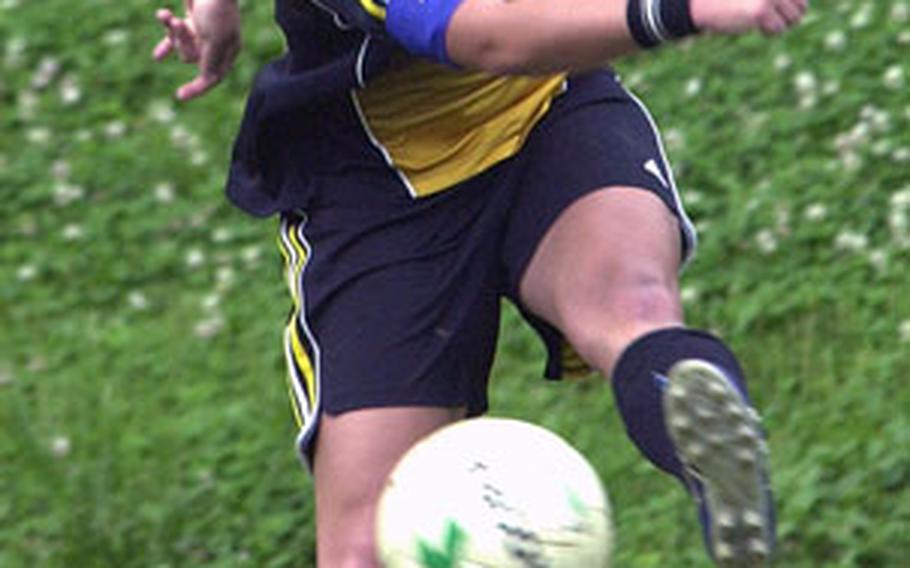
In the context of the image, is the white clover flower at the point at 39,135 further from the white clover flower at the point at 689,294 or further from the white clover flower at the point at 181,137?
the white clover flower at the point at 689,294

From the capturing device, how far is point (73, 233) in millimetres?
7871

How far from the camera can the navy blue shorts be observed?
16.2 feet

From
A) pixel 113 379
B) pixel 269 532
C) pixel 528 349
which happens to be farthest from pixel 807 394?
pixel 113 379

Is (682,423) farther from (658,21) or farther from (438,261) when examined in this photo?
(438,261)

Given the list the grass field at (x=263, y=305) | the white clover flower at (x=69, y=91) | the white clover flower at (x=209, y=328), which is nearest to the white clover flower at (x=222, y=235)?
the grass field at (x=263, y=305)

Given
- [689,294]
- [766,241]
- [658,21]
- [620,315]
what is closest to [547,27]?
[658,21]

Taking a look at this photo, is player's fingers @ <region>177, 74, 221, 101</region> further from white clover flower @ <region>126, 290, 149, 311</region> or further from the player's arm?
white clover flower @ <region>126, 290, 149, 311</region>

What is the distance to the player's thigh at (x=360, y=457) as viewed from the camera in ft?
16.0

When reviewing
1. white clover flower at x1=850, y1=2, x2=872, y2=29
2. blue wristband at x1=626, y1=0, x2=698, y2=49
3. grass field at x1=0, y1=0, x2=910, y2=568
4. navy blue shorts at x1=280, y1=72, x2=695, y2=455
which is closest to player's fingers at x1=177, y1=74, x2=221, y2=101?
navy blue shorts at x1=280, y1=72, x2=695, y2=455

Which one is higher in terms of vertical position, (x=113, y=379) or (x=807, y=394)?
(x=807, y=394)

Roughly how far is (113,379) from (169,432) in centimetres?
43

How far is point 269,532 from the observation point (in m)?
6.16

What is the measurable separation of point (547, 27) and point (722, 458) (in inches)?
29.9

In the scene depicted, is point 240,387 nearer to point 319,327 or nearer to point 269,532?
point 269,532
